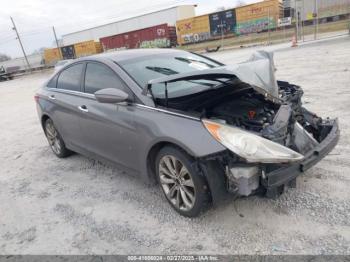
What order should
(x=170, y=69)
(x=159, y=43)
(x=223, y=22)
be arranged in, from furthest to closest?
1. (x=159, y=43)
2. (x=223, y=22)
3. (x=170, y=69)

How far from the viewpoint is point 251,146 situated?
9.32 feet

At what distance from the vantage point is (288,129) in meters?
3.23

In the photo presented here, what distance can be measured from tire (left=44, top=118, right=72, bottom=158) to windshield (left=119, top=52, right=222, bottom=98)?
2179 mm

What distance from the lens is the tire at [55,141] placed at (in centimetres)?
559

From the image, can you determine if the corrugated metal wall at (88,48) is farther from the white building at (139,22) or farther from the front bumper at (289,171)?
the front bumper at (289,171)

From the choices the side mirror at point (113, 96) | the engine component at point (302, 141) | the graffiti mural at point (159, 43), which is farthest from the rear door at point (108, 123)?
the graffiti mural at point (159, 43)

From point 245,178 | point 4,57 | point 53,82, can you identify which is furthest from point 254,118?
point 4,57

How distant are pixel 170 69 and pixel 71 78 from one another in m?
1.70

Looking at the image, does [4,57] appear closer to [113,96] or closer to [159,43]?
[159,43]

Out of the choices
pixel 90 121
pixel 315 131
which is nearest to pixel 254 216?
pixel 315 131

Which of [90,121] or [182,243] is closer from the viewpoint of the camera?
[182,243]

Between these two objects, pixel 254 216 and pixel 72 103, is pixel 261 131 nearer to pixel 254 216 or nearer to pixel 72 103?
pixel 254 216

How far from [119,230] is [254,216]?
1.36 metres

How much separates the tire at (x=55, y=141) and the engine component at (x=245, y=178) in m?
3.53
